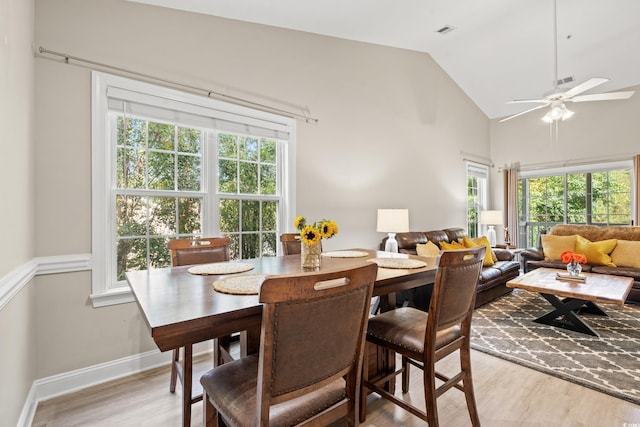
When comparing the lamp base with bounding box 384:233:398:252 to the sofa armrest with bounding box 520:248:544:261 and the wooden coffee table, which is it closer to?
the wooden coffee table

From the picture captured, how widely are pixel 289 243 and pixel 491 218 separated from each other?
462 centimetres

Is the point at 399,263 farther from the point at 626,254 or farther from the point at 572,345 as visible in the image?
the point at 626,254

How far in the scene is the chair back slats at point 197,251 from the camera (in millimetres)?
2127

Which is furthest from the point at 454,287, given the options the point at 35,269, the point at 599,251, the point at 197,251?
the point at 599,251

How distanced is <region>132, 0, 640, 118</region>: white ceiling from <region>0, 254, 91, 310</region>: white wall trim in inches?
79.4

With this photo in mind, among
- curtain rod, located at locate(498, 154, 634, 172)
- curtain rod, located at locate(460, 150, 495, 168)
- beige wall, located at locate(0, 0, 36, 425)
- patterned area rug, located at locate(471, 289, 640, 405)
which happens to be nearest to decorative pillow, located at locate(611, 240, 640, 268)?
patterned area rug, located at locate(471, 289, 640, 405)

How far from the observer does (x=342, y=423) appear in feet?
5.95

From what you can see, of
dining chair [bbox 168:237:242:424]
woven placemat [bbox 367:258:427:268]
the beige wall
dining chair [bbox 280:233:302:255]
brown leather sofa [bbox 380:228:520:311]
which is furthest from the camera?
brown leather sofa [bbox 380:228:520:311]

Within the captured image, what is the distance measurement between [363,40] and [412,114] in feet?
4.52

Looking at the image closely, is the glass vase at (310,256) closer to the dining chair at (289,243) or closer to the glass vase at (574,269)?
the dining chair at (289,243)

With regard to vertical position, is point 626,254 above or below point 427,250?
below

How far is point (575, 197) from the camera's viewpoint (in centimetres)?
574

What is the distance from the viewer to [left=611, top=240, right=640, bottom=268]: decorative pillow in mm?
4051

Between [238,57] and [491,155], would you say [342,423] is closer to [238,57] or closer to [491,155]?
[238,57]
